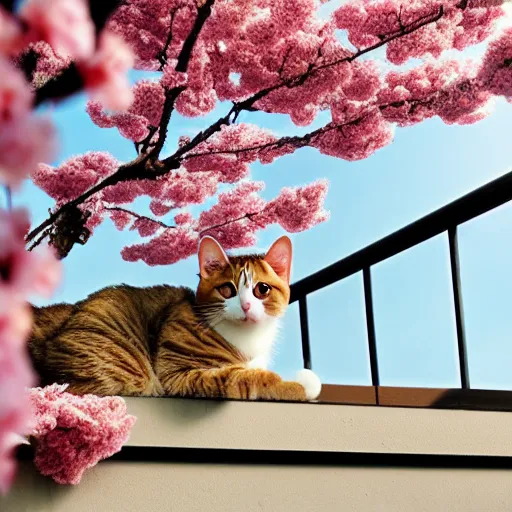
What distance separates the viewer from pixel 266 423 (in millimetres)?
1473

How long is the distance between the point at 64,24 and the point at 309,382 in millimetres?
1347

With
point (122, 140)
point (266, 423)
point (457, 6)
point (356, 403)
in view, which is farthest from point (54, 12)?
point (457, 6)

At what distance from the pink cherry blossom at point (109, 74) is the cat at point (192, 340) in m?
1.25

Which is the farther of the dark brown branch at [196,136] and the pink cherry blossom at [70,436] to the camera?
the dark brown branch at [196,136]

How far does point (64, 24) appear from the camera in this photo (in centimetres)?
20

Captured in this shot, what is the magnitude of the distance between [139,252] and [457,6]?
1318mm

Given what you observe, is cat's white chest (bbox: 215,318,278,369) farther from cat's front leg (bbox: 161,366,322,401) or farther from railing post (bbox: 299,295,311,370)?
railing post (bbox: 299,295,311,370)

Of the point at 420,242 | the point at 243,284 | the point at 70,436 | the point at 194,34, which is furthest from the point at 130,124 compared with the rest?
the point at 70,436

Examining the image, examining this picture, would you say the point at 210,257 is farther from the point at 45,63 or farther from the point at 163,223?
the point at 163,223

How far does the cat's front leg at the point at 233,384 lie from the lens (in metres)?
1.43

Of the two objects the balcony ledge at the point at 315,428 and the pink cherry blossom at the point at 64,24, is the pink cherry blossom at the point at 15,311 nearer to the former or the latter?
the pink cherry blossom at the point at 64,24

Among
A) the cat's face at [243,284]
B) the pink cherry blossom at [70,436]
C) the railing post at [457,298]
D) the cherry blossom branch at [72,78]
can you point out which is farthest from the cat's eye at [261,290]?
the cherry blossom branch at [72,78]

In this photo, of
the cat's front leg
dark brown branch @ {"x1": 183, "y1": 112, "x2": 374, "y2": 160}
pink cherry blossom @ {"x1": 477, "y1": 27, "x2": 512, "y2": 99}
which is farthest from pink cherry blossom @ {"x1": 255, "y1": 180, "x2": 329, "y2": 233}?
the cat's front leg

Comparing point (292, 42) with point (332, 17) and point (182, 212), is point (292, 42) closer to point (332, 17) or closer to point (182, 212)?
point (332, 17)
